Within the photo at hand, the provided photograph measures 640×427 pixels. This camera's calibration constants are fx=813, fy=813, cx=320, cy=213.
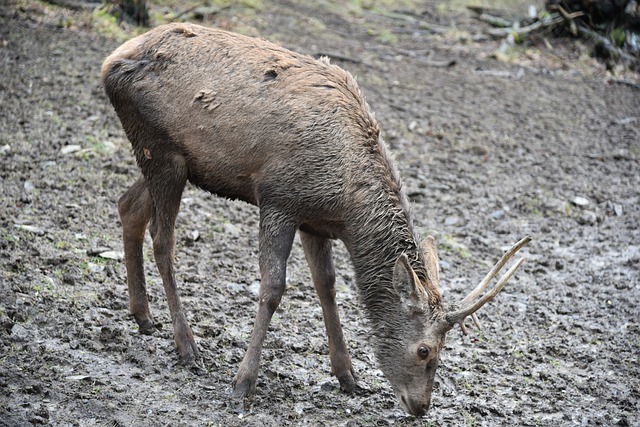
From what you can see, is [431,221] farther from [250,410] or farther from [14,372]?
[14,372]

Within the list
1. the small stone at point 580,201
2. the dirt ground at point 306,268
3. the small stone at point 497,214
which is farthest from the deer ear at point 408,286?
the small stone at point 580,201

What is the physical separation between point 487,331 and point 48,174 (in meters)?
4.36

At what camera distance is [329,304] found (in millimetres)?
5695

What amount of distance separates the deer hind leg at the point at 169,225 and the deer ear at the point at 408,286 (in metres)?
1.54

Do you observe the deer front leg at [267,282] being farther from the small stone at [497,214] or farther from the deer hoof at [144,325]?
the small stone at [497,214]

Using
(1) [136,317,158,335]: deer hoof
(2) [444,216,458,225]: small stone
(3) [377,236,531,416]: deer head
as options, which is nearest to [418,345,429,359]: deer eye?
(3) [377,236,531,416]: deer head

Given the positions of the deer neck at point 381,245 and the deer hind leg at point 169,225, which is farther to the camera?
the deer hind leg at point 169,225

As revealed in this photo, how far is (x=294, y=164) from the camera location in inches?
206

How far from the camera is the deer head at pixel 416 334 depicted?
494 centimetres

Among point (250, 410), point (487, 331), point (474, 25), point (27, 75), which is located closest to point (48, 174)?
point (27, 75)

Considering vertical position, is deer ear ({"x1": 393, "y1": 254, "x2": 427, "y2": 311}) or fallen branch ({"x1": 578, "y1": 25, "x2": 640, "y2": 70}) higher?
deer ear ({"x1": 393, "y1": 254, "x2": 427, "y2": 311})

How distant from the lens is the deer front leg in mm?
5184

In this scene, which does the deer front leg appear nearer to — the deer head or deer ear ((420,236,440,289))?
the deer head

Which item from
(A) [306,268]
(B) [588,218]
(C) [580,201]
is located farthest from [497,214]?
(A) [306,268]
